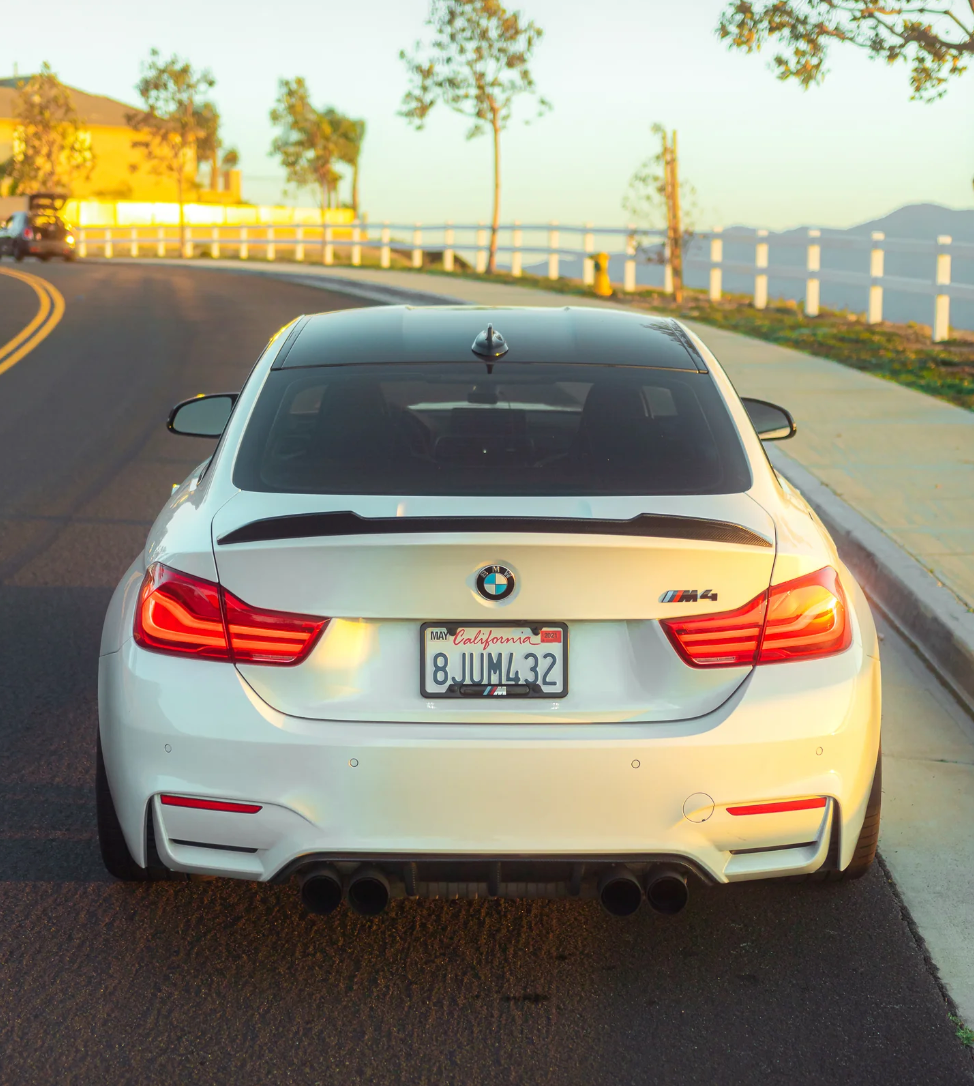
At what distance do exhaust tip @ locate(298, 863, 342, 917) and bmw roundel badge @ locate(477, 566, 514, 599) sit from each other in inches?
29.4

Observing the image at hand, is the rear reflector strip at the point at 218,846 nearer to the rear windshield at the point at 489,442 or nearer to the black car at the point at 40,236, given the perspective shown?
the rear windshield at the point at 489,442

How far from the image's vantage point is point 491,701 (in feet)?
11.1

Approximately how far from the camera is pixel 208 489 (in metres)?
3.97

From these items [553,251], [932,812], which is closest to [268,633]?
[932,812]

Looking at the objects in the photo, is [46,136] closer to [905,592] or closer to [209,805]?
[905,592]

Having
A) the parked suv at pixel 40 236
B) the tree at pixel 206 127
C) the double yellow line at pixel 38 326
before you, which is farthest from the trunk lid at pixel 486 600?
the tree at pixel 206 127

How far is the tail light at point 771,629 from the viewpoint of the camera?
3.41 meters

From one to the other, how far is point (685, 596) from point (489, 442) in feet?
3.41

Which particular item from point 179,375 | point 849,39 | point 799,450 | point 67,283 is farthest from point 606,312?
point 67,283

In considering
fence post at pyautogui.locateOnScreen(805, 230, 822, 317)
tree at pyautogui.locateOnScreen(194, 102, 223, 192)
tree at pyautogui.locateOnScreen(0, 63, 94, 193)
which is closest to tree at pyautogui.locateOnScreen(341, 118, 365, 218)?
tree at pyautogui.locateOnScreen(0, 63, 94, 193)

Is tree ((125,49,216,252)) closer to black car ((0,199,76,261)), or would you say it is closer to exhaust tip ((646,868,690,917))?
black car ((0,199,76,261))

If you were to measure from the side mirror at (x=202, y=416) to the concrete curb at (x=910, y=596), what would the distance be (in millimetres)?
3128

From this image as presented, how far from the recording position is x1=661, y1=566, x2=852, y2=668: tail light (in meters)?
3.41

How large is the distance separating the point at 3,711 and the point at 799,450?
7.10 m
